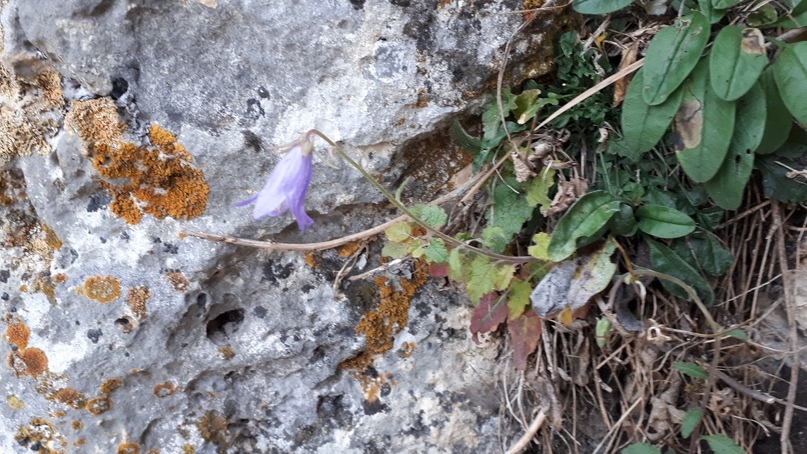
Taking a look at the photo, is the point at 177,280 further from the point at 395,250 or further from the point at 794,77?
the point at 794,77

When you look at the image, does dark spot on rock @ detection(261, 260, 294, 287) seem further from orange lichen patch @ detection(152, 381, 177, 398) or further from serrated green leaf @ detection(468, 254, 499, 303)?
serrated green leaf @ detection(468, 254, 499, 303)

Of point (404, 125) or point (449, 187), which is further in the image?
point (449, 187)

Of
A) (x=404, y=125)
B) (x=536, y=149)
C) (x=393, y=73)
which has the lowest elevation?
(x=536, y=149)

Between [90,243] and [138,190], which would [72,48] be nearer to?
[138,190]

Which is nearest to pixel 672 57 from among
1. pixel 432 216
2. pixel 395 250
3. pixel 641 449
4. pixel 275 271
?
pixel 432 216

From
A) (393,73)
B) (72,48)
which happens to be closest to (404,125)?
(393,73)

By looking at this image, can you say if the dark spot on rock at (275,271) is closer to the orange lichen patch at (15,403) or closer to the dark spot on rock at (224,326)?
the dark spot on rock at (224,326)
